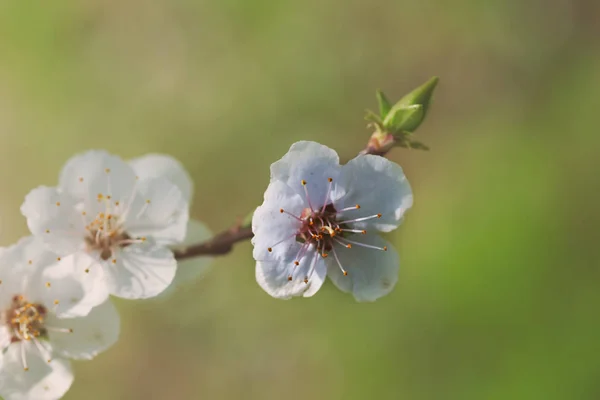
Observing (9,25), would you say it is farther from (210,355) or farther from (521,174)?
(521,174)

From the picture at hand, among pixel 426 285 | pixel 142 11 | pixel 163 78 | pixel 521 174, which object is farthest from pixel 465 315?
pixel 142 11

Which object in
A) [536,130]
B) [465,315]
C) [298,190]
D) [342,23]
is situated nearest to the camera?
[298,190]

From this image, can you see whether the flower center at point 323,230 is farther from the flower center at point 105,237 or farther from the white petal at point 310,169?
the flower center at point 105,237

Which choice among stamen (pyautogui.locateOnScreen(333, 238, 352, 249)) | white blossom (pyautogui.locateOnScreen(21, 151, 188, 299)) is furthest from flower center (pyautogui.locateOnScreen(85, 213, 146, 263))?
stamen (pyautogui.locateOnScreen(333, 238, 352, 249))

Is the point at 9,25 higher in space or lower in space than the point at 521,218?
higher

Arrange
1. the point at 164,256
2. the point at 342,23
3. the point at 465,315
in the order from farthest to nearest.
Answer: the point at 342,23 → the point at 465,315 → the point at 164,256

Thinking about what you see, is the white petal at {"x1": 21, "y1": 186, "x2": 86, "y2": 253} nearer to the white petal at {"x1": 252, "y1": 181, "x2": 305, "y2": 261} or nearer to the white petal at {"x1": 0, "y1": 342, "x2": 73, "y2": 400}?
the white petal at {"x1": 0, "y1": 342, "x2": 73, "y2": 400}

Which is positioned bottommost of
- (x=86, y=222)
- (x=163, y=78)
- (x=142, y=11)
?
(x=86, y=222)
